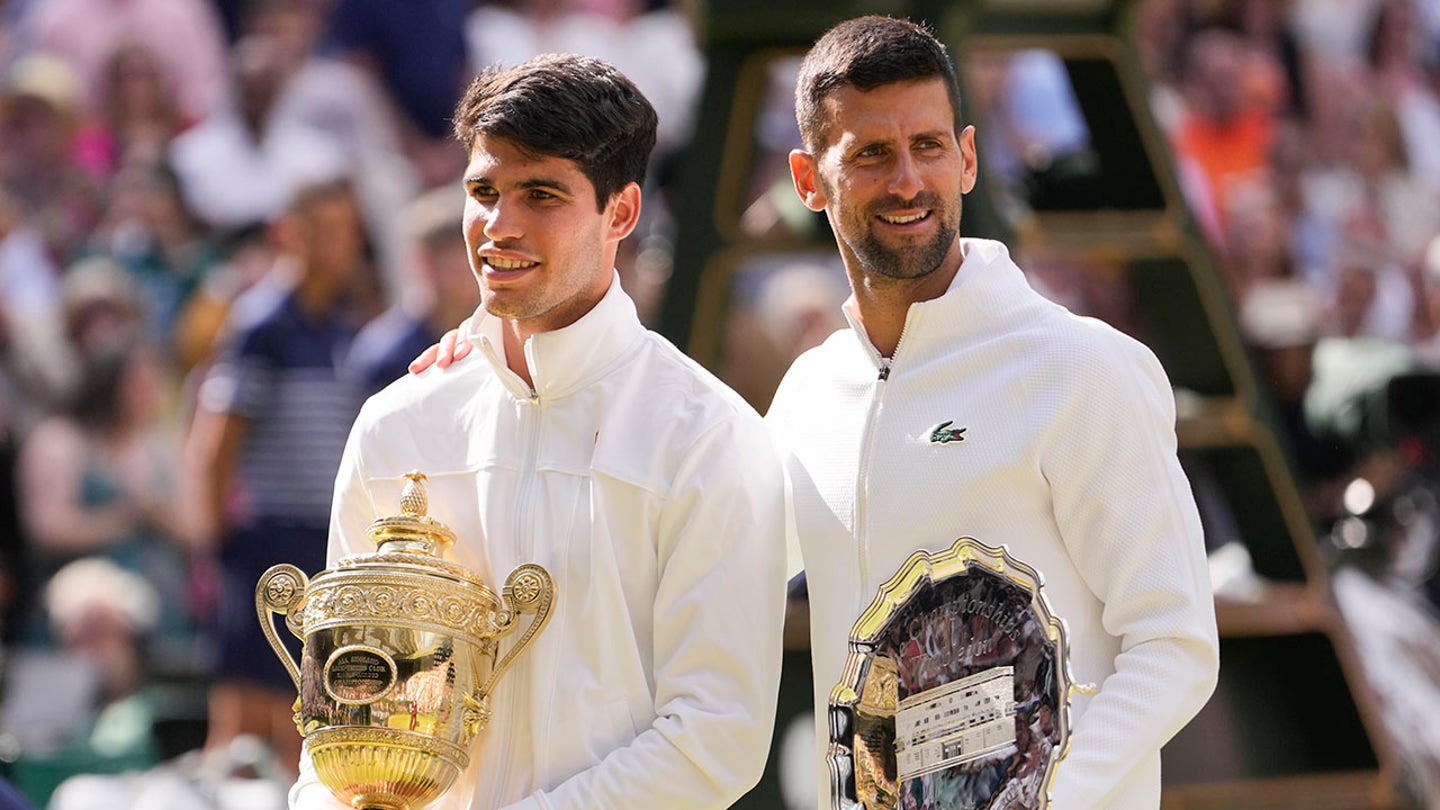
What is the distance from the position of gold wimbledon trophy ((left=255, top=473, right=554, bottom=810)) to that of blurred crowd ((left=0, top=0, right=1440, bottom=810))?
3079 millimetres

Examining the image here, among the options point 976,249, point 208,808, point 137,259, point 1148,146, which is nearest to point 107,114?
point 137,259

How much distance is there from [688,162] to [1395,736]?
2781mm

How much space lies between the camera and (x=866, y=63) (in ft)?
12.5

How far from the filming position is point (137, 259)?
9.25 m

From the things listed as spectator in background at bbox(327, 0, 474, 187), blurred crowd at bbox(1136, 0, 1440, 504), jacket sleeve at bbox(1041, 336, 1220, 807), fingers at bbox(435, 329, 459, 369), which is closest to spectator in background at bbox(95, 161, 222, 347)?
spectator in background at bbox(327, 0, 474, 187)

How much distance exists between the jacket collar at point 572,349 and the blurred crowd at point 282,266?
271cm

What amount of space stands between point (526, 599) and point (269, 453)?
14.4 ft

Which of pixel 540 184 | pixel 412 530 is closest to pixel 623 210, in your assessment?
pixel 540 184

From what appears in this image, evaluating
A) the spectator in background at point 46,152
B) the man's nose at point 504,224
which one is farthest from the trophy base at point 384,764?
the spectator in background at point 46,152

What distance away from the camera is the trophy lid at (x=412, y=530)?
3.69 m

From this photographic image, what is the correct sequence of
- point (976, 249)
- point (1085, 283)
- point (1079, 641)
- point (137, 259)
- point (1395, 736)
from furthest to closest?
point (137, 259) → point (1085, 283) → point (1395, 736) → point (976, 249) → point (1079, 641)

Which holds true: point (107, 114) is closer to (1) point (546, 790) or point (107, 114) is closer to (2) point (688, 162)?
(2) point (688, 162)

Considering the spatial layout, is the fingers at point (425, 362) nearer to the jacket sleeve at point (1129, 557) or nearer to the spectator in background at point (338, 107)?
the jacket sleeve at point (1129, 557)

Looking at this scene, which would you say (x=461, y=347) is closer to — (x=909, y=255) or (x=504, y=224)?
(x=504, y=224)
